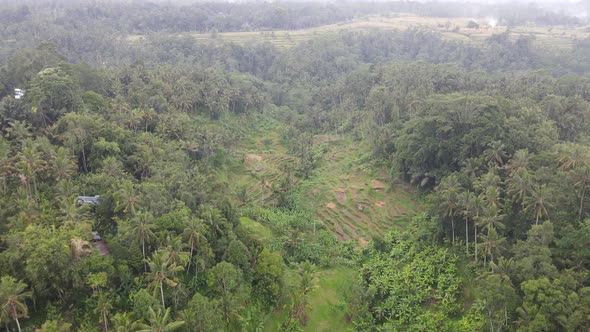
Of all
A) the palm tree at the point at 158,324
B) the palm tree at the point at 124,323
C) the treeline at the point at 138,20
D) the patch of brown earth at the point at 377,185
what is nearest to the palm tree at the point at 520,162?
the patch of brown earth at the point at 377,185

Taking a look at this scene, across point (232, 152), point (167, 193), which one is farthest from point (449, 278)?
point (232, 152)

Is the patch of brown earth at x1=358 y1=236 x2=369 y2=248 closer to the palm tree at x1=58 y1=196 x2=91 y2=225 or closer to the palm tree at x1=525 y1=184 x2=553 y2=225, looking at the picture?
the palm tree at x1=525 y1=184 x2=553 y2=225

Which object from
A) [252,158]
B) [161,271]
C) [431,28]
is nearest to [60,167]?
[161,271]

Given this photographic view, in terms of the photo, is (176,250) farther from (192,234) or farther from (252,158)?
(252,158)

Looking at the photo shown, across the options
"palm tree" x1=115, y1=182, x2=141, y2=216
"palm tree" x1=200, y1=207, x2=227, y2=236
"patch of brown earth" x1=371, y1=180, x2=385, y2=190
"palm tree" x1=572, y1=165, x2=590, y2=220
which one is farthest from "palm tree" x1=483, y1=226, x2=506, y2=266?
"palm tree" x1=115, y1=182, x2=141, y2=216

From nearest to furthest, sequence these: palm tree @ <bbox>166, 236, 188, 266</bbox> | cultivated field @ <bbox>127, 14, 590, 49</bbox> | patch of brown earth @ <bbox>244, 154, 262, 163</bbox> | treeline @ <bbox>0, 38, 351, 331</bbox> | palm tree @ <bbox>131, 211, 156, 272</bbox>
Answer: treeline @ <bbox>0, 38, 351, 331</bbox> → palm tree @ <bbox>166, 236, 188, 266</bbox> → palm tree @ <bbox>131, 211, 156, 272</bbox> → patch of brown earth @ <bbox>244, 154, 262, 163</bbox> → cultivated field @ <bbox>127, 14, 590, 49</bbox>

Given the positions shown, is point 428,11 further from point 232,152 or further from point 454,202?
point 454,202
